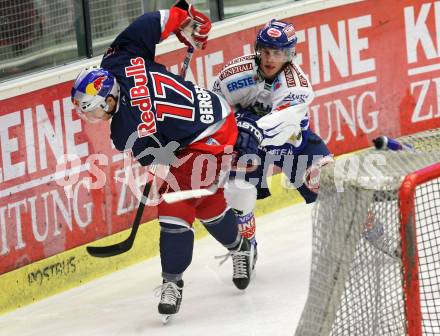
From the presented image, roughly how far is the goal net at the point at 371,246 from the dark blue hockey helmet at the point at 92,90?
1.04 metres

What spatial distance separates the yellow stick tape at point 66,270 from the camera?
521 centimetres

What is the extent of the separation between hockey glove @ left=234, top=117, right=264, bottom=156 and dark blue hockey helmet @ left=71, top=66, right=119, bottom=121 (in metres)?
0.61

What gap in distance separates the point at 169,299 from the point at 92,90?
879 mm

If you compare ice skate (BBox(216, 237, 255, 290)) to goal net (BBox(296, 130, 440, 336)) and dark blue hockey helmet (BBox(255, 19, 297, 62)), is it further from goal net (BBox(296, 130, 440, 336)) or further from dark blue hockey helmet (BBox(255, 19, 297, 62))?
goal net (BBox(296, 130, 440, 336))

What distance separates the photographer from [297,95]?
518 centimetres

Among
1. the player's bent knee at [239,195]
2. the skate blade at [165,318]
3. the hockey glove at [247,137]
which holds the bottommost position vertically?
the skate blade at [165,318]

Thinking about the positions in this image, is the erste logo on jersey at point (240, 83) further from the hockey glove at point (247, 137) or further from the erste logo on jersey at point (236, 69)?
the hockey glove at point (247, 137)

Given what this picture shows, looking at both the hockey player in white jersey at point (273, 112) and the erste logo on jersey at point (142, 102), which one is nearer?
the erste logo on jersey at point (142, 102)

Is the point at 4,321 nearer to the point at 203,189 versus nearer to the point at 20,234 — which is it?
the point at 20,234

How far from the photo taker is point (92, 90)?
452 cm

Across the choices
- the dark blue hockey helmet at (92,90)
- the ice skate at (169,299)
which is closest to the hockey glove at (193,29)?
the dark blue hockey helmet at (92,90)

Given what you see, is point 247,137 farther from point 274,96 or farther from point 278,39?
point 278,39

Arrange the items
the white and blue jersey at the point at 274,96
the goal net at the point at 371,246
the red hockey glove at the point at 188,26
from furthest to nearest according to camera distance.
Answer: the white and blue jersey at the point at 274,96
the red hockey glove at the point at 188,26
the goal net at the point at 371,246

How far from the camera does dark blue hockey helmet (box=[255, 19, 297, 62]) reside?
16.8ft
